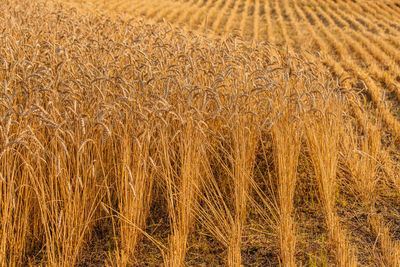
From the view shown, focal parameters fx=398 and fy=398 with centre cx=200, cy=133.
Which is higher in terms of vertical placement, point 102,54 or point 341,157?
point 102,54

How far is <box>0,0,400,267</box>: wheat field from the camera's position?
216 cm

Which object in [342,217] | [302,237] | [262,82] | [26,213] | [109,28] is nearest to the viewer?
[26,213]

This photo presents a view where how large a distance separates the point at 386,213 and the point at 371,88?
3893 mm

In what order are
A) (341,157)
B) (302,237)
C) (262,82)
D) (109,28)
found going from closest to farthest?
(302,237)
(262,82)
(341,157)
(109,28)

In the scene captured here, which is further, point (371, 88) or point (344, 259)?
point (371, 88)

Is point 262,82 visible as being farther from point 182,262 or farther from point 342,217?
point 182,262

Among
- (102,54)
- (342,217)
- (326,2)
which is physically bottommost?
(342,217)

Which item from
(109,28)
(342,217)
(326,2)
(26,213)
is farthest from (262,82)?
(326,2)

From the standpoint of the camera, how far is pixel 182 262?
226cm

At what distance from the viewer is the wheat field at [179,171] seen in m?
2.16

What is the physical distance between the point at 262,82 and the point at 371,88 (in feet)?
12.6

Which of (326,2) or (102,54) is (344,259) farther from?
(326,2)

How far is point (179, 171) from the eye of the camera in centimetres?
275

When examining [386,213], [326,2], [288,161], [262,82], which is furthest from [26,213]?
[326,2]
